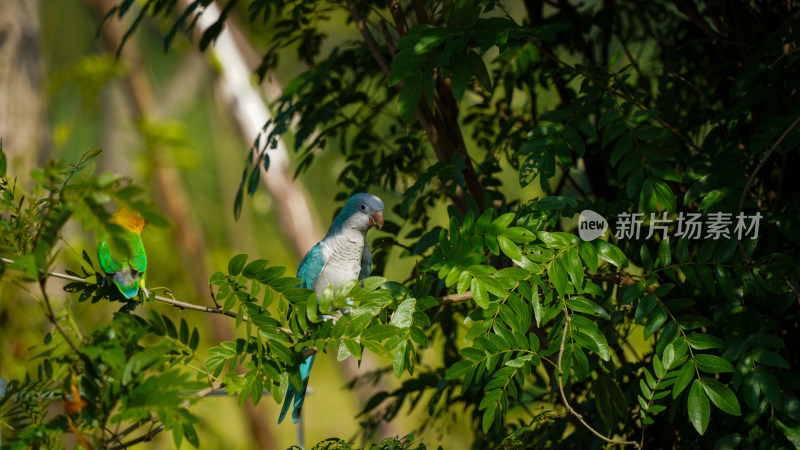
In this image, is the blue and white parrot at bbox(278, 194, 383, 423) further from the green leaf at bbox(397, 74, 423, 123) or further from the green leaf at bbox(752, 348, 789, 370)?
the green leaf at bbox(752, 348, 789, 370)

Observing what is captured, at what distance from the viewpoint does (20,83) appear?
2.79m

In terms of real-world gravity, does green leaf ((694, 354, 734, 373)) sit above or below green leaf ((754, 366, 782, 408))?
above

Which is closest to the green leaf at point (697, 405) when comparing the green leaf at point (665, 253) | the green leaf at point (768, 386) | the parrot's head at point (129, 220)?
the green leaf at point (768, 386)

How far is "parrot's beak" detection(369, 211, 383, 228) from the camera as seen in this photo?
5.24 feet

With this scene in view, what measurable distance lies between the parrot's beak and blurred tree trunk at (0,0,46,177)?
75.9 inches

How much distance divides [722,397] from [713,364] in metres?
0.06

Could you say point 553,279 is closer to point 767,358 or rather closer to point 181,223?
point 767,358

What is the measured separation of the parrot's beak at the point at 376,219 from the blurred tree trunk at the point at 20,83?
1.93 meters

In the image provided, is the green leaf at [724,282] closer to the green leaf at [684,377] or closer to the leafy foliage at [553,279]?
the leafy foliage at [553,279]

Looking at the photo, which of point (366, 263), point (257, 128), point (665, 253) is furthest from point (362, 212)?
point (257, 128)

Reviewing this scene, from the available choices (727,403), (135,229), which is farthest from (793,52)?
(135,229)

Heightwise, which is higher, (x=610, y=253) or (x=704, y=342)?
(x=610, y=253)

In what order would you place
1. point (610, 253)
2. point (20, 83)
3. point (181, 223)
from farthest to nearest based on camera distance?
point (181, 223) < point (20, 83) < point (610, 253)

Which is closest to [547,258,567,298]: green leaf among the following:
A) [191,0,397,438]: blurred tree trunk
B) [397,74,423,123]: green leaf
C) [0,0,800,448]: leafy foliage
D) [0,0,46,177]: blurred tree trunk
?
[0,0,800,448]: leafy foliage
